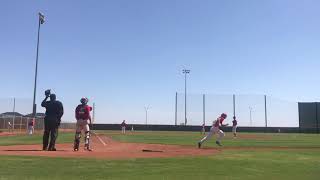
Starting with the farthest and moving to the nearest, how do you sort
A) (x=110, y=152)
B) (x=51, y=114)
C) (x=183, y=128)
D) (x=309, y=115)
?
1. (x=309, y=115)
2. (x=183, y=128)
3. (x=51, y=114)
4. (x=110, y=152)

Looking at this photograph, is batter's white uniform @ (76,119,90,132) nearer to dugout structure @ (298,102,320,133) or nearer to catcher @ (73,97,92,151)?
catcher @ (73,97,92,151)

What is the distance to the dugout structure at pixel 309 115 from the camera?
70.6 m

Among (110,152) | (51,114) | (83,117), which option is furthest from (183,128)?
(110,152)

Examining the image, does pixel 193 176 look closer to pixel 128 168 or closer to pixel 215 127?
pixel 128 168

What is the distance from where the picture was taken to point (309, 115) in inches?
2837

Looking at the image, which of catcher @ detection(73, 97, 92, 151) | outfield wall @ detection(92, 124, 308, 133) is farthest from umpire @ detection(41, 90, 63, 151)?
outfield wall @ detection(92, 124, 308, 133)

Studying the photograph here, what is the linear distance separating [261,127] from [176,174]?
60929 millimetres

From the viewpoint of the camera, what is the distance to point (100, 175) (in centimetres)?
793

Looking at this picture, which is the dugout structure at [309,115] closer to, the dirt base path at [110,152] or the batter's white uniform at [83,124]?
the dirt base path at [110,152]

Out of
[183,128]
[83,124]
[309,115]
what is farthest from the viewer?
[309,115]

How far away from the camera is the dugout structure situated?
70.6 metres

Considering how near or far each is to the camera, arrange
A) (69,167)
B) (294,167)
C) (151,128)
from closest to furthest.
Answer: (69,167)
(294,167)
(151,128)

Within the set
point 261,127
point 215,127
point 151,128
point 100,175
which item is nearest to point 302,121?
point 261,127

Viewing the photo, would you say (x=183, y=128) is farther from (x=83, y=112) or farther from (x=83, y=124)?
(x=83, y=112)
